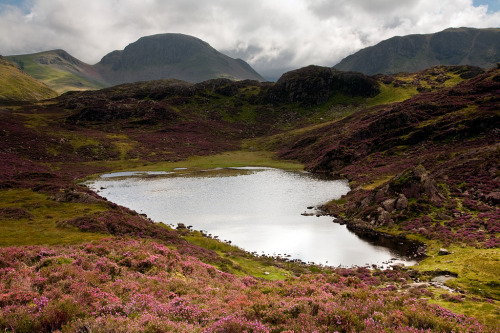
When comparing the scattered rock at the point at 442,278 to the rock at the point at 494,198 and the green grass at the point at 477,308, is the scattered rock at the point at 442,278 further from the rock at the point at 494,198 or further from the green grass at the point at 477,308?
the rock at the point at 494,198

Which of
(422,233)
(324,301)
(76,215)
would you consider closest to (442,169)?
(422,233)

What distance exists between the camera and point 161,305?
1435cm

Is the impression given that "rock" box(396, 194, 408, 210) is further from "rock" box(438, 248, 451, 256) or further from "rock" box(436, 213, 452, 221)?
"rock" box(438, 248, 451, 256)

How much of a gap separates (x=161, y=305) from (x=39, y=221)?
3073 cm

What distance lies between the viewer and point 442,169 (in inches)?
2223

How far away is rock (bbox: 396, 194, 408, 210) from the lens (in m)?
48.0

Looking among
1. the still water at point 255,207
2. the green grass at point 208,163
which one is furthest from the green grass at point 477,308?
the green grass at point 208,163

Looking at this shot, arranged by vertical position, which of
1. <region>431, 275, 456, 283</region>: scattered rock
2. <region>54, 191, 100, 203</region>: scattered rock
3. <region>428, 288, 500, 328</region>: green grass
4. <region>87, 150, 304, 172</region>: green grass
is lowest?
<region>431, 275, 456, 283</region>: scattered rock

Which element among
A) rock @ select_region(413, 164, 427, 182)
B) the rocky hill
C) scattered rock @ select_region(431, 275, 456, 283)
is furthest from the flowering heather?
rock @ select_region(413, 164, 427, 182)

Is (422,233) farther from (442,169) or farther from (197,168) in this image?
(197,168)

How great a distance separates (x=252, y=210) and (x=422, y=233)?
31.5 meters

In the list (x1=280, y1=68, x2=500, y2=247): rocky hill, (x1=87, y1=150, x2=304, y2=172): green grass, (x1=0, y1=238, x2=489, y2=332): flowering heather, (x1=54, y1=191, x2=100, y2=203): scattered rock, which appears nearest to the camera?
(x1=0, y1=238, x2=489, y2=332): flowering heather

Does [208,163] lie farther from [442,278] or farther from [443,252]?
[442,278]

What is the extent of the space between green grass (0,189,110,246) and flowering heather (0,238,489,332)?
8.00 meters
